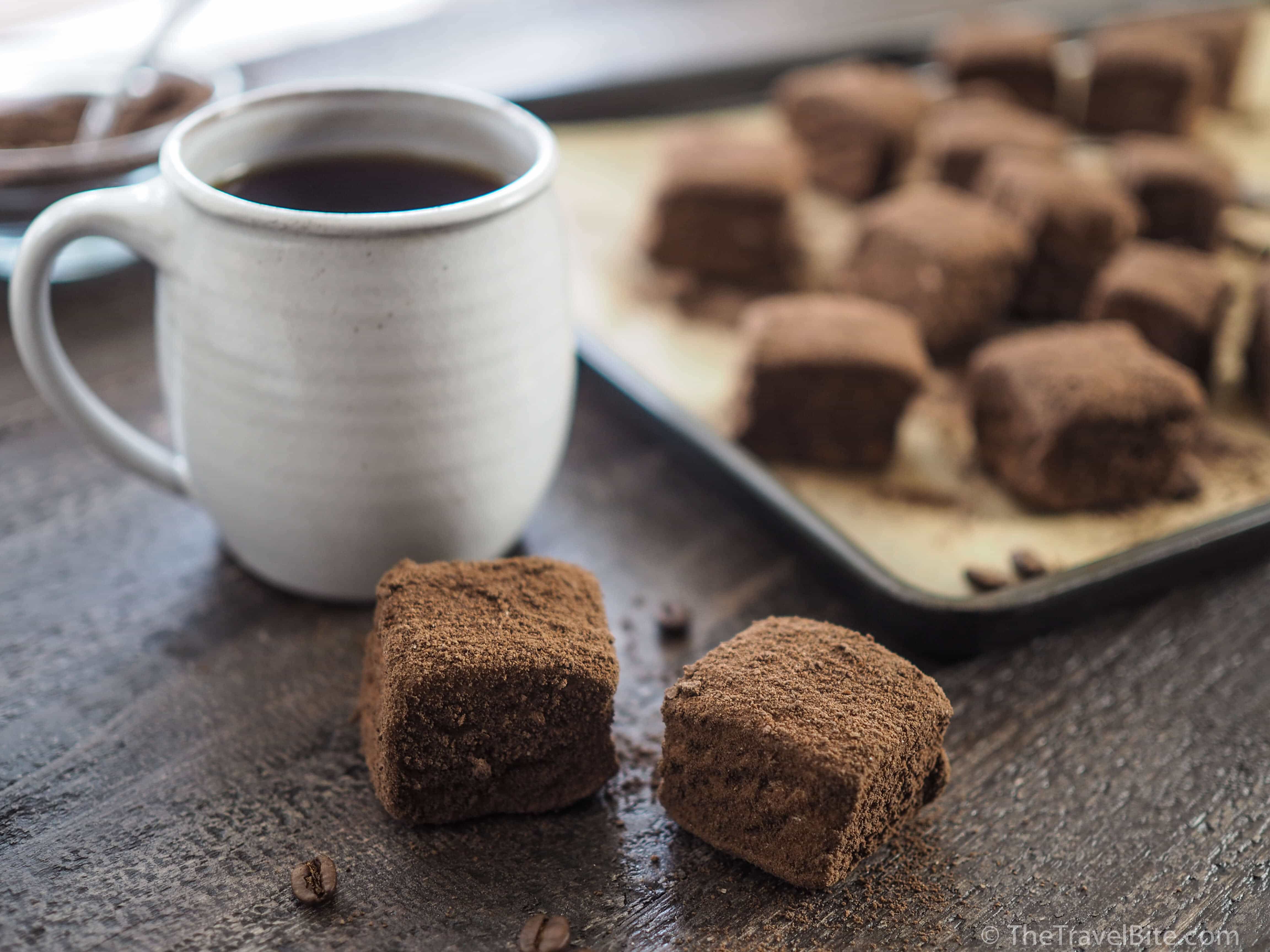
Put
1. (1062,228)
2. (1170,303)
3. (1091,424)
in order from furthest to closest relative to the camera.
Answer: (1062,228) < (1170,303) < (1091,424)

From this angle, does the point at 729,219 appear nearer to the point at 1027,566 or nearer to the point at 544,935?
the point at 1027,566

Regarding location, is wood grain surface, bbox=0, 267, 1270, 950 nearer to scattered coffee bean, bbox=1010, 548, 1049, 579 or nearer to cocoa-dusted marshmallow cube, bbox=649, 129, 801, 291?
scattered coffee bean, bbox=1010, 548, 1049, 579

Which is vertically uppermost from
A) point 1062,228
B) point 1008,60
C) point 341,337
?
point 341,337

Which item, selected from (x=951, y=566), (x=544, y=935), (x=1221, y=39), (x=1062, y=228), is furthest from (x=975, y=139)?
(x=544, y=935)

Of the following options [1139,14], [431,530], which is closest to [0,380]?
[431,530]

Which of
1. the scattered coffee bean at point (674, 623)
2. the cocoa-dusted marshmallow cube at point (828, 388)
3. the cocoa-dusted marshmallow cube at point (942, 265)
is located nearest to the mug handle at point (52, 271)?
the scattered coffee bean at point (674, 623)

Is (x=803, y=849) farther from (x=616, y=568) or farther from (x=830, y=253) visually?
(x=830, y=253)
